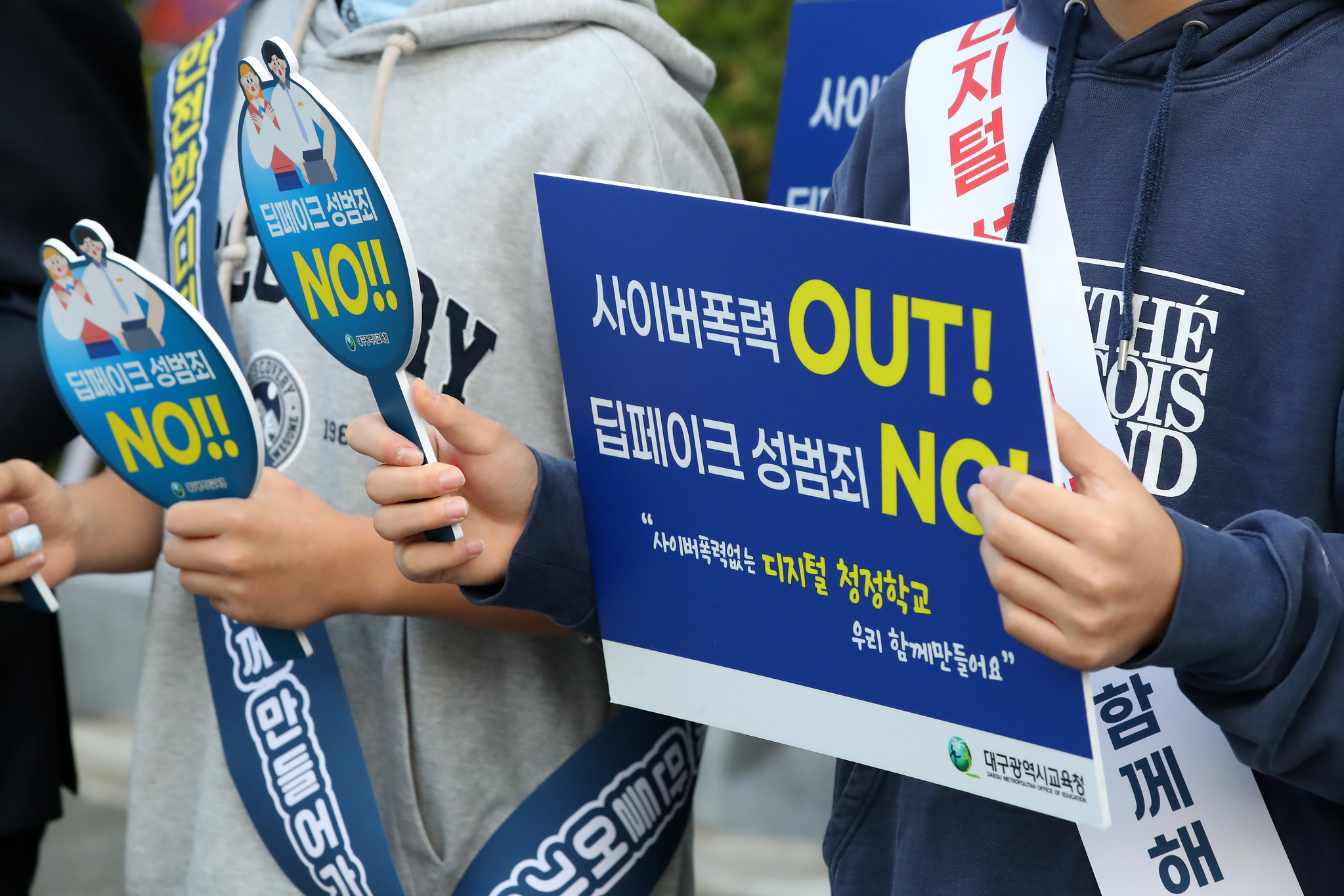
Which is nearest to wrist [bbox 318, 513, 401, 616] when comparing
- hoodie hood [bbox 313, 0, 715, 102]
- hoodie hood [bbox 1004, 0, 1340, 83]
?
hoodie hood [bbox 313, 0, 715, 102]

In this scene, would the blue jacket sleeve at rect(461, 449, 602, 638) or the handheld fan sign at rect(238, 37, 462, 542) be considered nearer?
the handheld fan sign at rect(238, 37, 462, 542)

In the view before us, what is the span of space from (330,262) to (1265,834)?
0.91 metres

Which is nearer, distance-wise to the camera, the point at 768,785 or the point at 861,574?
the point at 861,574

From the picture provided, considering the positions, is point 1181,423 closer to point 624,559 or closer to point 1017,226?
point 1017,226

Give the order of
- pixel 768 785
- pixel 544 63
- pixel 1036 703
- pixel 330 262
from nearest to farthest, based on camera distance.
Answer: pixel 1036 703
pixel 330 262
pixel 544 63
pixel 768 785

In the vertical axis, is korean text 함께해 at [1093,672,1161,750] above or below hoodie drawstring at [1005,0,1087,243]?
below

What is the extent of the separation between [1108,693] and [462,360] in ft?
2.50

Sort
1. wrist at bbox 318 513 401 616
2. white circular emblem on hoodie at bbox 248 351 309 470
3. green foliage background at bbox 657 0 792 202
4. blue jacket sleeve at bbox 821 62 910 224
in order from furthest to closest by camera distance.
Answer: green foliage background at bbox 657 0 792 202 → white circular emblem on hoodie at bbox 248 351 309 470 → wrist at bbox 318 513 401 616 → blue jacket sleeve at bbox 821 62 910 224

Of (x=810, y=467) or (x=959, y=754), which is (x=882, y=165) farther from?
(x=959, y=754)

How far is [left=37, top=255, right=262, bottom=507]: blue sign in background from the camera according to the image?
1.27 meters

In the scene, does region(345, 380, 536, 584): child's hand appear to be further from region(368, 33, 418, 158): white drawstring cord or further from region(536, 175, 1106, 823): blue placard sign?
region(368, 33, 418, 158): white drawstring cord

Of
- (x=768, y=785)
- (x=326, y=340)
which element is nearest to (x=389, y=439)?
(x=326, y=340)

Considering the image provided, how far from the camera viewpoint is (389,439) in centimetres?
112

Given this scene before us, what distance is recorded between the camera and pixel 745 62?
13.2 feet
